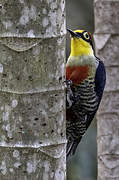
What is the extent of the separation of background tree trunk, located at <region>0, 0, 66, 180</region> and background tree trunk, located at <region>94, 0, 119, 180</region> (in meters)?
1.58

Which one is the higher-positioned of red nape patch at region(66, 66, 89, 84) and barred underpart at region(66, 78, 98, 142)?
red nape patch at region(66, 66, 89, 84)

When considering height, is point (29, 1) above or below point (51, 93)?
above

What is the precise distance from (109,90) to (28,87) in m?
1.73

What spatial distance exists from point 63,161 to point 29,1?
826mm

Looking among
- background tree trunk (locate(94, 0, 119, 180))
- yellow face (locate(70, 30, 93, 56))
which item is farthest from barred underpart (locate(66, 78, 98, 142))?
yellow face (locate(70, 30, 93, 56))

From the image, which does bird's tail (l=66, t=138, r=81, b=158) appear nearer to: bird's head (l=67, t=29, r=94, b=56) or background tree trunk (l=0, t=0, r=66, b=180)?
bird's head (l=67, t=29, r=94, b=56)

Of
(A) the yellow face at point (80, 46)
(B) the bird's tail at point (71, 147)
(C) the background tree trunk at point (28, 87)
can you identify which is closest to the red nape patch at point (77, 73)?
(A) the yellow face at point (80, 46)

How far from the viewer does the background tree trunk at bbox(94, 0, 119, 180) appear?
3643mm

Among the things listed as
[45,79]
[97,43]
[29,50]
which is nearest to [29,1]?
[29,50]

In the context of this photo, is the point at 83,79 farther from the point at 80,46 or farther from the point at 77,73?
the point at 80,46

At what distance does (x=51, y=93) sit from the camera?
210cm

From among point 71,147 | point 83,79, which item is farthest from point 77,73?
point 71,147

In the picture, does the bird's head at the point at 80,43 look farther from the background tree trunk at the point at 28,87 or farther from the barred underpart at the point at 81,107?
the background tree trunk at the point at 28,87

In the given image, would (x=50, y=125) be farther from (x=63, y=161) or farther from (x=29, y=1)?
(x=29, y=1)
